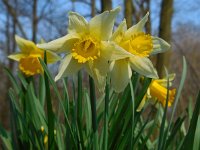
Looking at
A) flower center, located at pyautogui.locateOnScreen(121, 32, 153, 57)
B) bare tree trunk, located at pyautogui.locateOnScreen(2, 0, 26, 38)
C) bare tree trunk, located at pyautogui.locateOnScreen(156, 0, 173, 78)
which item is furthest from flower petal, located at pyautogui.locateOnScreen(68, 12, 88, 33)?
bare tree trunk, located at pyautogui.locateOnScreen(2, 0, 26, 38)

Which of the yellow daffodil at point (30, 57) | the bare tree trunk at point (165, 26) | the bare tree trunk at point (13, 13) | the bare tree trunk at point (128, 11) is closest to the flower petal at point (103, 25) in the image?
the yellow daffodil at point (30, 57)

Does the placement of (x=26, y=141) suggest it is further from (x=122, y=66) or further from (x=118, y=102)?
(x=122, y=66)

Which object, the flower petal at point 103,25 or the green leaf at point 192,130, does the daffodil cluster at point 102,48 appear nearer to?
the flower petal at point 103,25

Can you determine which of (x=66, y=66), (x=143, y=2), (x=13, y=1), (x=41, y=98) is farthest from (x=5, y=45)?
(x=66, y=66)

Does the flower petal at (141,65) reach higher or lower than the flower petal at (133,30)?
lower

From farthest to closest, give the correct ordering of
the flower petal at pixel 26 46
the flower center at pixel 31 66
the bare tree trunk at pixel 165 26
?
the bare tree trunk at pixel 165 26 < the flower petal at pixel 26 46 < the flower center at pixel 31 66

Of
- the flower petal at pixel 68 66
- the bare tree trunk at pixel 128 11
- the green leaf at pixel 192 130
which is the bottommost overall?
the green leaf at pixel 192 130

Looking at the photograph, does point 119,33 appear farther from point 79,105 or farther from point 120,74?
point 79,105

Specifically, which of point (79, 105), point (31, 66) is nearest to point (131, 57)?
point (79, 105)
